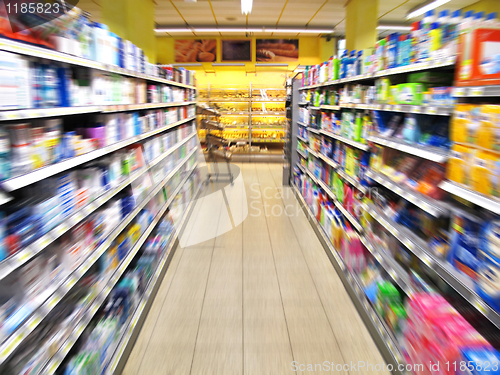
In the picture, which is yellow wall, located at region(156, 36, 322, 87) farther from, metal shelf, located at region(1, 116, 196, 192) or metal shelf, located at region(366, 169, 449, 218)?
metal shelf, located at region(1, 116, 196, 192)

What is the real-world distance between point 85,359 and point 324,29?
9.34 m

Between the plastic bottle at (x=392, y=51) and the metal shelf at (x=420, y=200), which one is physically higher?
the plastic bottle at (x=392, y=51)

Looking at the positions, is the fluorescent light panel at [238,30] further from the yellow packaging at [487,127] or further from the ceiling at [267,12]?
the yellow packaging at [487,127]

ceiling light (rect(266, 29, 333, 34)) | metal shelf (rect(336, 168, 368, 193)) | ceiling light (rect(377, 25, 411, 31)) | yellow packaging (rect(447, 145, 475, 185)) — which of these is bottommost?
metal shelf (rect(336, 168, 368, 193))

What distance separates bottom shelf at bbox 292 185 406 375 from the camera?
2.04 metres

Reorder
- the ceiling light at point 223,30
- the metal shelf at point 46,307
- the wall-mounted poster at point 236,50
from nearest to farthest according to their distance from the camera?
the metal shelf at point 46,307, the ceiling light at point 223,30, the wall-mounted poster at point 236,50

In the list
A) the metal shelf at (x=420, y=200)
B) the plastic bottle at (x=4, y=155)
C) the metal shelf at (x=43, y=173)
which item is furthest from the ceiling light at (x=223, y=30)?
the plastic bottle at (x=4, y=155)

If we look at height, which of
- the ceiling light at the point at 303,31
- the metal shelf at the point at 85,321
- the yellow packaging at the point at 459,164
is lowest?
the metal shelf at the point at 85,321

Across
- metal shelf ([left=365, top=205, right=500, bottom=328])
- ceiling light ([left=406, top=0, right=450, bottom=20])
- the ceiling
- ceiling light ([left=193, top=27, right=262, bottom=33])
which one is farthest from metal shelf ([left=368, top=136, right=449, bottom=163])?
ceiling light ([left=193, top=27, right=262, bottom=33])

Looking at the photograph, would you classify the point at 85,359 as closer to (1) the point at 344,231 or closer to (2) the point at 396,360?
(2) the point at 396,360

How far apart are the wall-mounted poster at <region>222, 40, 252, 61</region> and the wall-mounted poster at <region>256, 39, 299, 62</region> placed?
31 cm

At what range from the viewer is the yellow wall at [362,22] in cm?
655

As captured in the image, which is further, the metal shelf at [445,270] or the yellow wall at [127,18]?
the yellow wall at [127,18]

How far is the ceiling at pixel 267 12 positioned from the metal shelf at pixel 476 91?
6.35 m
